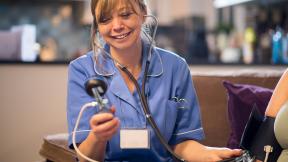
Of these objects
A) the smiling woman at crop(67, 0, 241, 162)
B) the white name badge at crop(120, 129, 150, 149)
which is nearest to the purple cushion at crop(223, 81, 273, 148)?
the smiling woman at crop(67, 0, 241, 162)

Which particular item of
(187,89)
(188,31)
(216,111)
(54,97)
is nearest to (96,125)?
(187,89)

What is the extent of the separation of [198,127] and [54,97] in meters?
1.33

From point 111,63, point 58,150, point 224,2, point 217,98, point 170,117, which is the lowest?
point 58,150

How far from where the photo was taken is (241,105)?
5.52 ft

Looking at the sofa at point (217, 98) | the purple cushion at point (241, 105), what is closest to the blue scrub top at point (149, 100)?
the purple cushion at point (241, 105)

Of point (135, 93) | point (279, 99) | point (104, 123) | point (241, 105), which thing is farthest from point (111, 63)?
point (241, 105)

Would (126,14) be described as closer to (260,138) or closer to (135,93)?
(135,93)

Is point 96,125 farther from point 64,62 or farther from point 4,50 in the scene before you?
point 4,50

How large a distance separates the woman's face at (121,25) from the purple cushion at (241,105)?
0.64 m

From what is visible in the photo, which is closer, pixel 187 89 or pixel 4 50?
pixel 187 89

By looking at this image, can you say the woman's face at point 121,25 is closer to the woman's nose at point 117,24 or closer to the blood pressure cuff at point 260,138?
the woman's nose at point 117,24

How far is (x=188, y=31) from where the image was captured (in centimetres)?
376

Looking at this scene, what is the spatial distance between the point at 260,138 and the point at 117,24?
0.49m

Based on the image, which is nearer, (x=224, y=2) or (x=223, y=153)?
(x=223, y=153)
